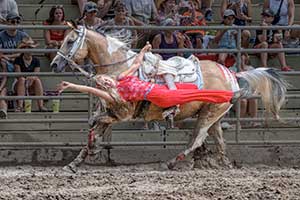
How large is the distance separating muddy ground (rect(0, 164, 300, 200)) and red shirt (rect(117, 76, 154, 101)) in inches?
36.5

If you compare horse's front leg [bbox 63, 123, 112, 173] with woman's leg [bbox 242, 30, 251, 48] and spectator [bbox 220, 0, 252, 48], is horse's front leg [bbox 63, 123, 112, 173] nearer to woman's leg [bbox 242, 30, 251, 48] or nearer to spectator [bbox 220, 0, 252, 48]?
woman's leg [bbox 242, 30, 251, 48]

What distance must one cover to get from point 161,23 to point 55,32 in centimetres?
156

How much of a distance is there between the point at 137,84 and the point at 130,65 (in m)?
0.35

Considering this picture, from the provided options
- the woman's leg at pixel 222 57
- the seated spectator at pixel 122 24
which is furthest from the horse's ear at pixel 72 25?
the woman's leg at pixel 222 57

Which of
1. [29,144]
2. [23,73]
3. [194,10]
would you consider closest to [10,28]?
[23,73]

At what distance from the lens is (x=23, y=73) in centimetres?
1195

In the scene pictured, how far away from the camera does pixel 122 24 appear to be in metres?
12.7

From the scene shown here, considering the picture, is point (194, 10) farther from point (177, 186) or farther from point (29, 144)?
point (177, 186)

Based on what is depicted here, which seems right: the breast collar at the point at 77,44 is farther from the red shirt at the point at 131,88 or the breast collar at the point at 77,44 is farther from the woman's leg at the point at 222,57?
the woman's leg at the point at 222,57

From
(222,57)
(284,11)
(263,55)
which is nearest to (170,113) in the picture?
(222,57)

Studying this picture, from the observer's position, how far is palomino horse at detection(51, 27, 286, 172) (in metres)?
11.1

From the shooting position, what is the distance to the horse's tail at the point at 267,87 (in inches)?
461

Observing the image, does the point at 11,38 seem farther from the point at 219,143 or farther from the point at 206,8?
the point at 206,8

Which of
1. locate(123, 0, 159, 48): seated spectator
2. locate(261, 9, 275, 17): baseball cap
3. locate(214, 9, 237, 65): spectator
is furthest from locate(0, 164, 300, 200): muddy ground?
locate(261, 9, 275, 17): baseball cap
